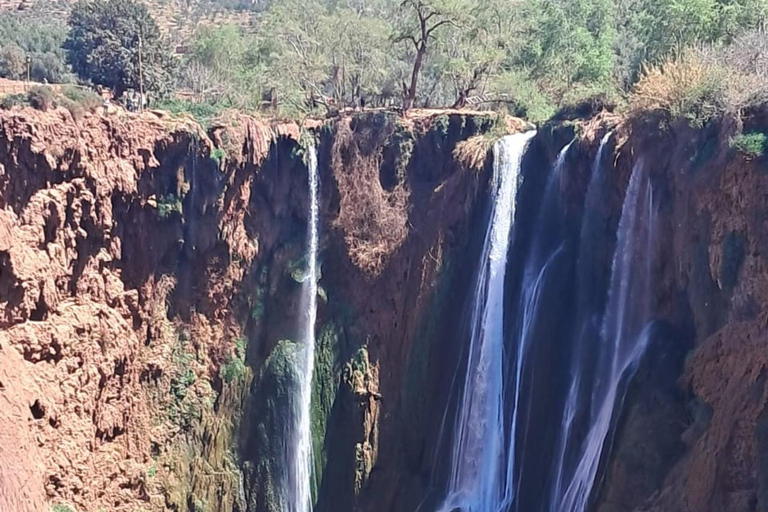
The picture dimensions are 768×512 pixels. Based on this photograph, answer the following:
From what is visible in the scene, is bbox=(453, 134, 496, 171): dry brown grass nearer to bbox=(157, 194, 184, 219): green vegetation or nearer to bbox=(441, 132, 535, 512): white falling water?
bbox=(441, 132, 535, 512): white falling water

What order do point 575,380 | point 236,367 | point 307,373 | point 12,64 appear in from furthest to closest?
point 12,64, point 307,373, point 236,367, point 575,380

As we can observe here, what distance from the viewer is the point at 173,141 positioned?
2428cm

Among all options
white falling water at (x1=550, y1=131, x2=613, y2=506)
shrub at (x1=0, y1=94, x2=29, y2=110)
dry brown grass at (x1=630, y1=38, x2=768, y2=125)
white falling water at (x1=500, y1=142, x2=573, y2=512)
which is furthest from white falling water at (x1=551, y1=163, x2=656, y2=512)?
shrub at (x1=0, y1=94, x2=29, y2=110)

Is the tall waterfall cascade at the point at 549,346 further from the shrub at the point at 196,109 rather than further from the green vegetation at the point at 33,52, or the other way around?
the green vegetation at the point at 33,52

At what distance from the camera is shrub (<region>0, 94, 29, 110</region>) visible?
20578 millimetres

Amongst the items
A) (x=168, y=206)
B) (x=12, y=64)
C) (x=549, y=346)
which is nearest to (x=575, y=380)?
(x=549, y=346)

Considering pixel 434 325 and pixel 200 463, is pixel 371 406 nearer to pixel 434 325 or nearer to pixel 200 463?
pixel 434 325

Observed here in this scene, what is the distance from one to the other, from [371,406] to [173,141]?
9838mm

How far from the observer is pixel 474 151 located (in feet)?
84.5

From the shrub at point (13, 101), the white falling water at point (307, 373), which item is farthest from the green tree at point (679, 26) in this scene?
the shrub at point (13, 101)

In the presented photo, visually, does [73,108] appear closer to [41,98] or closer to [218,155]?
[41,98]

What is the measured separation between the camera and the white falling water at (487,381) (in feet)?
74.3

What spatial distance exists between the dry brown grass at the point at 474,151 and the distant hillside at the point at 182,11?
3829 centimetres

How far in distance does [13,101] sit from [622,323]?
1542 cm
